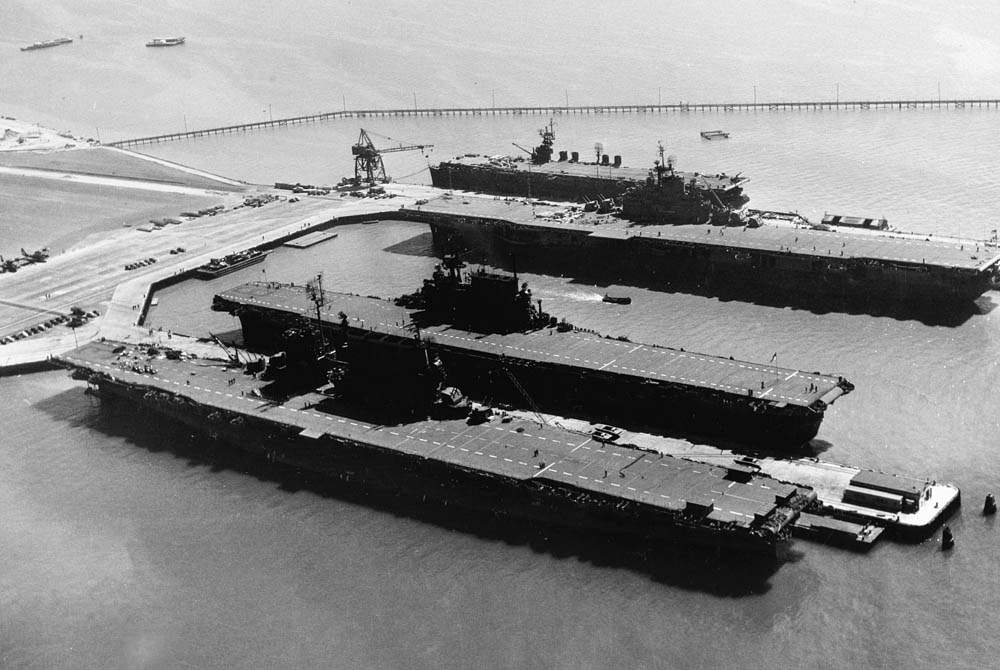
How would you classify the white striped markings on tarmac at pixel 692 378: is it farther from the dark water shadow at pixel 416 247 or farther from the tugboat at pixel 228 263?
the tugboat at pixel 228 263

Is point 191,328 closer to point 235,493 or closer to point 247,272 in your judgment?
point 247,272

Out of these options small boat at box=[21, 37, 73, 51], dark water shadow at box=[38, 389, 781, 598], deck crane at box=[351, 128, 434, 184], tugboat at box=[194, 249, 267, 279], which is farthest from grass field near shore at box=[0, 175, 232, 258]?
small boat at box=[21, 37, 73, 51]

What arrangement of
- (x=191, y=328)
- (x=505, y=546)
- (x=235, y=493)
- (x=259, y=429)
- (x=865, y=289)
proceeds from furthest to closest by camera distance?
(x=191, y=328)
(x=865, y=289)
(x=259, y=429)
(x=235, y=493)
(x=505, y=546)

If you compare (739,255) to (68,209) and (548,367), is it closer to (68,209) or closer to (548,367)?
(548,367)

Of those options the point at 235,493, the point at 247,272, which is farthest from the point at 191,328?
the point at 235,493

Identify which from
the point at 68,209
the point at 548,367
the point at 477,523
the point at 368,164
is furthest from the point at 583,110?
the point at 477,523

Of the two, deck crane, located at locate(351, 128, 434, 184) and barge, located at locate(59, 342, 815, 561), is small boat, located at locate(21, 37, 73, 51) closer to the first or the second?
deck crane, located at locate(351, 128, 434, 184)

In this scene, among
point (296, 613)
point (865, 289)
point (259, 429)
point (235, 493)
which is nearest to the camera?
point (296, 613)

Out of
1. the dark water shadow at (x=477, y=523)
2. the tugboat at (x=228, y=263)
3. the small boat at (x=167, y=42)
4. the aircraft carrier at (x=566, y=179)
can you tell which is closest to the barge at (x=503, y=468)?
the dark water shadow at (x=477, y=523)
